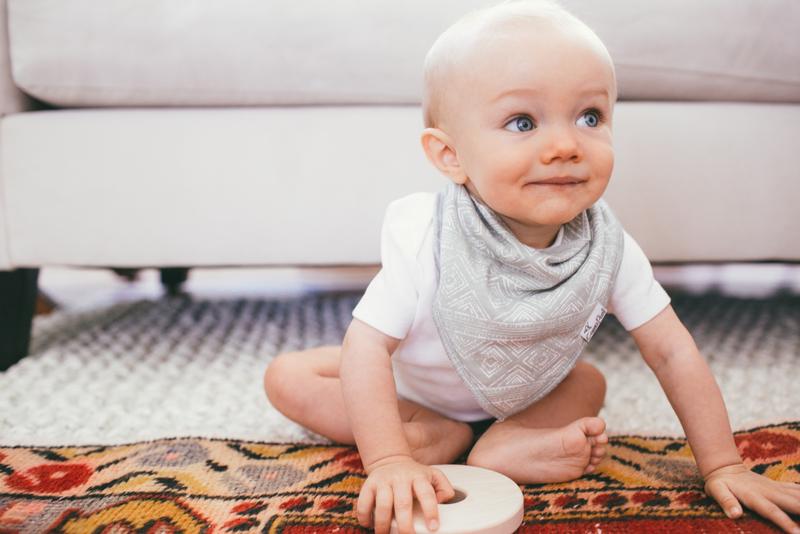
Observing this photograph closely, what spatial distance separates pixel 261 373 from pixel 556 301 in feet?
1.50

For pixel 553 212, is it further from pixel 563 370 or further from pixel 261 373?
pixel 261 373

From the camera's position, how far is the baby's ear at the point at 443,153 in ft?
1.97

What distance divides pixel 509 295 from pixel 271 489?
0.80ft

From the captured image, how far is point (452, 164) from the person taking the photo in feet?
1.99

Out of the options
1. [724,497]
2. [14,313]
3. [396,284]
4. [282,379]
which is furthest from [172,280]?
[724,497]

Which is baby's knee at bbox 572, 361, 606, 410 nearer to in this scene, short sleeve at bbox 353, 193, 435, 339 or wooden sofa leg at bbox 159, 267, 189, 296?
short sleeve at bbox 353, 193, 435, 339

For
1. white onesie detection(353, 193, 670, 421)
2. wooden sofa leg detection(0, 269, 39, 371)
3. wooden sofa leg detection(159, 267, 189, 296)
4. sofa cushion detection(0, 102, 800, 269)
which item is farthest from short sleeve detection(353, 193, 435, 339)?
wooden sofa leg detection(159, 267, 189, 296)

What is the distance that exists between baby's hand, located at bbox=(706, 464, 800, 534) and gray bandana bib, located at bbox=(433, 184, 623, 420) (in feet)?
0.49

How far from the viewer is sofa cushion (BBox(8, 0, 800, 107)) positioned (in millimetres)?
843

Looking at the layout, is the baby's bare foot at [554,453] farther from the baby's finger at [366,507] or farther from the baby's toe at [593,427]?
the baby's finger at [366,507]

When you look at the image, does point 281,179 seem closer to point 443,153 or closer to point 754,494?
point 443,153

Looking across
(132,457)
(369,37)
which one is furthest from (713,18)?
(132,457)

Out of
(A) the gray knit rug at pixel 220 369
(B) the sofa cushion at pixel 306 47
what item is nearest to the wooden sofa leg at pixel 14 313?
(A) the gray knit rug at pixel 220 369

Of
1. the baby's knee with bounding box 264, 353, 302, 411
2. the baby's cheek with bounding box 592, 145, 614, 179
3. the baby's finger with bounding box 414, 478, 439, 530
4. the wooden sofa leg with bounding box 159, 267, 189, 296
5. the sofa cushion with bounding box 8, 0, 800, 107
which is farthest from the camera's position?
the wooden sofa leg with bounding box 159, 267, 189, 296
